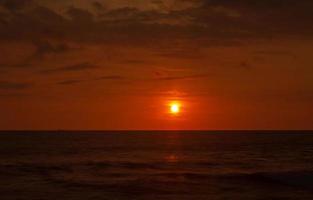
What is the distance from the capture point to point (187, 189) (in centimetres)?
3444

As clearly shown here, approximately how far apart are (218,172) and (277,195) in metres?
15.4

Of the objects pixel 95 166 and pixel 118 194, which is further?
pixel 95 166

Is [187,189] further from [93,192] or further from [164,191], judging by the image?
[93,192]

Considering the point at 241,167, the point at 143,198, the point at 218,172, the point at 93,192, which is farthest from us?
the point at 241,167

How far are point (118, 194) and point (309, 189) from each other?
12313mm

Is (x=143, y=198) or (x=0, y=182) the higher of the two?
(x=0, y=182)

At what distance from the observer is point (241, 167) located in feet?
172

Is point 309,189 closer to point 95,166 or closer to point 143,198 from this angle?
point 143,198

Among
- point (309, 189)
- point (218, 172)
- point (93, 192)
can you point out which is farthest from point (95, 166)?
point (309, 189)

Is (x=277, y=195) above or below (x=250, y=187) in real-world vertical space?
below

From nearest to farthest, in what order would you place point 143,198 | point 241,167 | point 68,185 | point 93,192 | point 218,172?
point 143,198 < point 93,192 < point 68,185 < point 218,172 < point 241,167

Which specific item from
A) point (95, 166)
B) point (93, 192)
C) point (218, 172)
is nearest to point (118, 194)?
point (93, 192)

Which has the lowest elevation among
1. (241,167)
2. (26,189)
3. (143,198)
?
(143,198)

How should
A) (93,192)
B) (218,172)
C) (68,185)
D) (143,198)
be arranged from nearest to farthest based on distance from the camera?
(143,198), (93,192), (68,185), (218,172)
